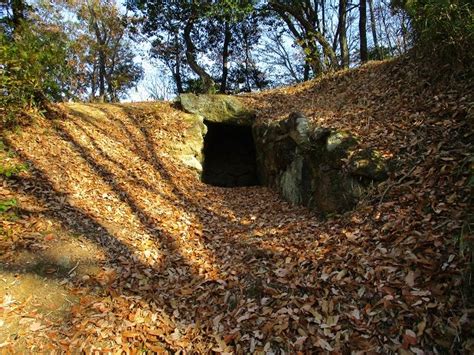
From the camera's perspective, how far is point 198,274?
4.78 metres

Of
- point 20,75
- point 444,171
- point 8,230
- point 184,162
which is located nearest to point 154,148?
point 184,162

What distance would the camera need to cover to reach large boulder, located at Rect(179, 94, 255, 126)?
10.6m

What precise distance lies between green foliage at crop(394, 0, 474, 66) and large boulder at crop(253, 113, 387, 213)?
2415 millimetres

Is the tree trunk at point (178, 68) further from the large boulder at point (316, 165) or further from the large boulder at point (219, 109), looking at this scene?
the large boulder at point (316, 165)

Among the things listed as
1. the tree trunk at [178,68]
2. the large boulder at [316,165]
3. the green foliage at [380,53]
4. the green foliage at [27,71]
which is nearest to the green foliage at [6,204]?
the green foliage at [27,71]

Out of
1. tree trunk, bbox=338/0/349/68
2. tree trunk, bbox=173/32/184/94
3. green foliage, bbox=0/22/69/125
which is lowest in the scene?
green foliage, bbox=0/22/69/125

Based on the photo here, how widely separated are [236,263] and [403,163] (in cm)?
303

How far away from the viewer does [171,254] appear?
5172 millimetres

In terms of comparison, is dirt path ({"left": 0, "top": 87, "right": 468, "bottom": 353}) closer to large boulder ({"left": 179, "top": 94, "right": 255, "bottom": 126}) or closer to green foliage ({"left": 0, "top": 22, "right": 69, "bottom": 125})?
green foliage ({"left": 0, "top": 22, "right": 69, "bottom": 125})

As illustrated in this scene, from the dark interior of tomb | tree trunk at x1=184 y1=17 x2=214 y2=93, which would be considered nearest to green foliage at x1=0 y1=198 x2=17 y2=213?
the dark interior of tomb

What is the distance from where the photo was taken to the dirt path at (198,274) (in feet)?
11.0

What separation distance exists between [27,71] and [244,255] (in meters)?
5.68

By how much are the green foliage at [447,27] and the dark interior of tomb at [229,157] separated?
5755mm

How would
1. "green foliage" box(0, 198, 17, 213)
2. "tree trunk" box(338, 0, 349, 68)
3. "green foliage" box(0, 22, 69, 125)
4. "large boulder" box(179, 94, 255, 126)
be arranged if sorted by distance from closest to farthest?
"green foliage" box(0, 198, 17, 213), "green foliage" box(0, 22, 69, 125), "large boulder" box(179, 94, 255, 126), "tree trunk" box(338, 0, 349, 68)
